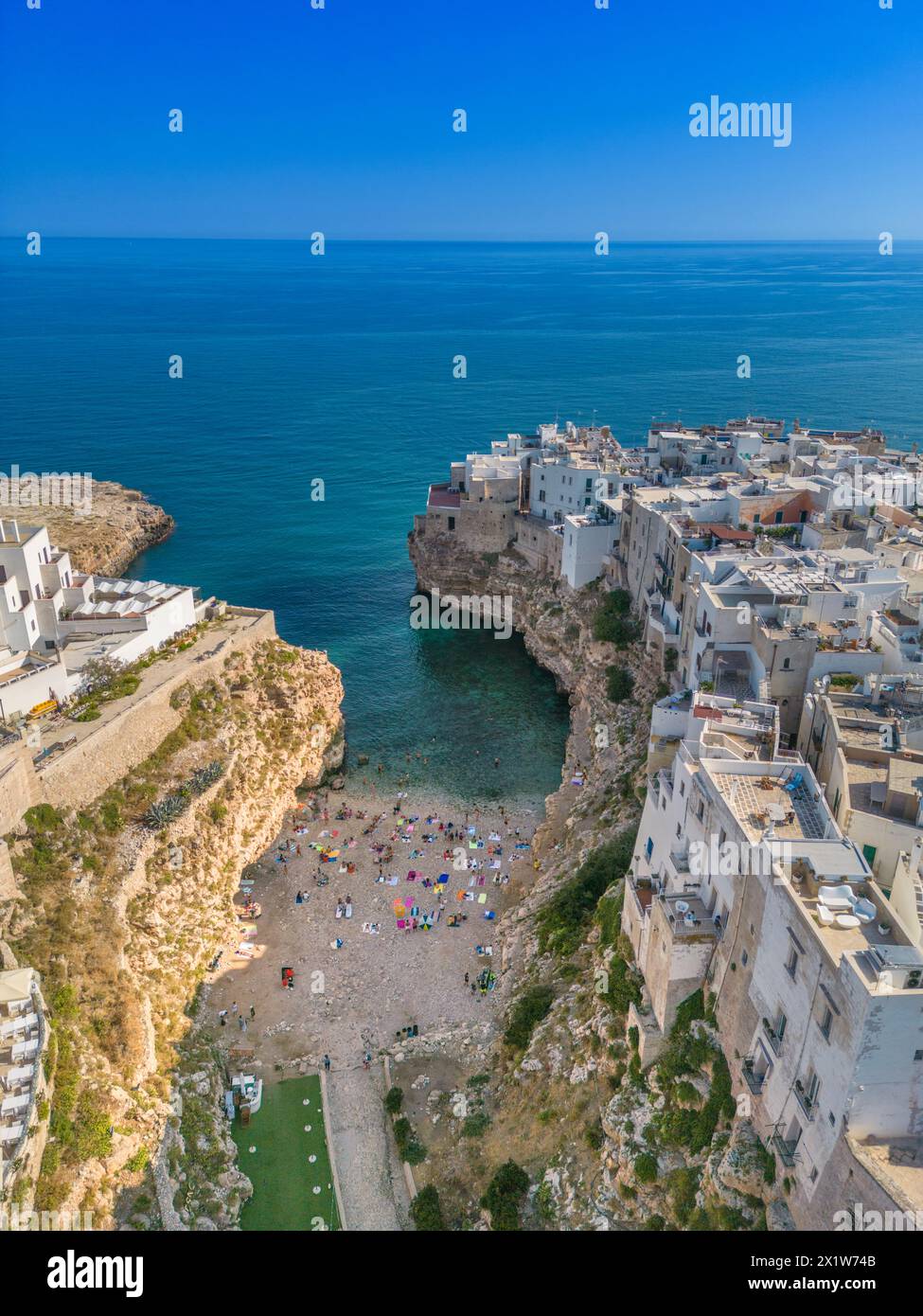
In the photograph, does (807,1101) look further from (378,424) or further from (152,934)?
(378,424)

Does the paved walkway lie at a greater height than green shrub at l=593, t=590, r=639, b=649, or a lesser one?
lesser

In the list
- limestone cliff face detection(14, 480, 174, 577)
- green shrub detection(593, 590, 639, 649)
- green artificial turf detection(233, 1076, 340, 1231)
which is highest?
limestone cliff face detection(14, 480, 174, 577)

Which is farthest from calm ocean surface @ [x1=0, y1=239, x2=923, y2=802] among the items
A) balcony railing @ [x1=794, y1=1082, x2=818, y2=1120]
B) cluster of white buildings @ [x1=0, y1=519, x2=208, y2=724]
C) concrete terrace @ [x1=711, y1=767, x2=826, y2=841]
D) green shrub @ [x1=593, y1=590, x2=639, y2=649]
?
balcony railing @ [x1=794, y1=1082, x2=818, y2=1120]

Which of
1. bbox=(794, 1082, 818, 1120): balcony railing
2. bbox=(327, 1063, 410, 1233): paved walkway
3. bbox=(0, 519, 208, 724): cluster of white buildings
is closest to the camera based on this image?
bbox=(794, 1082, 818, 1120): balcony railing

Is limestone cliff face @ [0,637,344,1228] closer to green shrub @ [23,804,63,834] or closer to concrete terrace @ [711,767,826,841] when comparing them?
green shrub @ [23,804,63,834]

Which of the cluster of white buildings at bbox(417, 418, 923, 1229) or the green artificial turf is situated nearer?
the cluster of white buildings at bbox(417, 418, 923, 1229)
